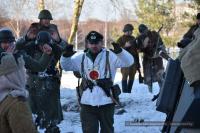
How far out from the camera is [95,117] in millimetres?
6938

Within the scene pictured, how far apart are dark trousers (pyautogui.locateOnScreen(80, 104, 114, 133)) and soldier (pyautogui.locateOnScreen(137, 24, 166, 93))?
5.42 metres

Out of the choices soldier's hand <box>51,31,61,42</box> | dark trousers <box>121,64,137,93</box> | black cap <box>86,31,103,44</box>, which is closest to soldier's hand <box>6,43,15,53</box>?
black cap <box>86,31,103,44</box>

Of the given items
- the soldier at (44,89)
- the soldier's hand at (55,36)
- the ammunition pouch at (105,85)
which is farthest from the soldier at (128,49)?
the ammunition pouch at (105,85)

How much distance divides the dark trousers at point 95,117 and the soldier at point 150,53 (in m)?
5.42

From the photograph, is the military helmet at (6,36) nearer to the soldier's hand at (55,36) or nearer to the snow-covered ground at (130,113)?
the snow-covered ground at (130,113)

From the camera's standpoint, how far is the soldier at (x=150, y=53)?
12288 millimetres

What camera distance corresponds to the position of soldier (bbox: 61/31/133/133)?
6848mm

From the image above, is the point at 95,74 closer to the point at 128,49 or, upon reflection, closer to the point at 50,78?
the point at 50,78

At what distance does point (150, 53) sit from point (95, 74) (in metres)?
5.86

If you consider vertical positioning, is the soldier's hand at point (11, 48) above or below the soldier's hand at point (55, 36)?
above

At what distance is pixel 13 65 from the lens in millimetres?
5633

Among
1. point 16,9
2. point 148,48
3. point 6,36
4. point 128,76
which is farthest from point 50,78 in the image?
point 16,9

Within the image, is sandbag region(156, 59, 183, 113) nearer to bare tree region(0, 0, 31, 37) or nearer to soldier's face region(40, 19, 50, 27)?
soldier's face region(40, 19, 50, 27)

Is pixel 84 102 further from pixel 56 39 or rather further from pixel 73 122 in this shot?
pixel 73 122
